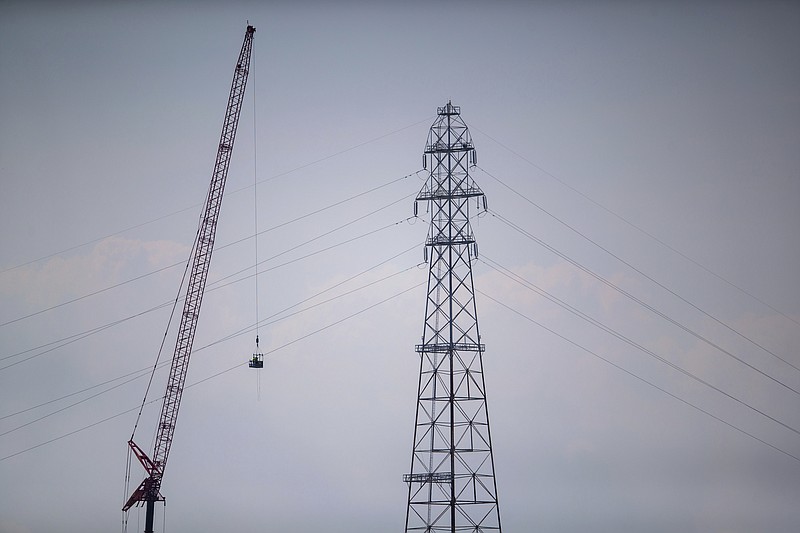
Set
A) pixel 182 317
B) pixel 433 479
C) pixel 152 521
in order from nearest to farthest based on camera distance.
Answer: pixel 433 479 → pixel 182 317 → pixel 152 521

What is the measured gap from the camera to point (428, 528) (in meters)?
85.4

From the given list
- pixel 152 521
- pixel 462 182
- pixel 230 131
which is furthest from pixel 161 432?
pixel 462 182

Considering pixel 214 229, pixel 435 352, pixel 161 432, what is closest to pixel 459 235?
pixel 435 352

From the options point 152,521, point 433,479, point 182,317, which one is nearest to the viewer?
point 433,479

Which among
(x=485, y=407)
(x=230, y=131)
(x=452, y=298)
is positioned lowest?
(x=485, y=407)

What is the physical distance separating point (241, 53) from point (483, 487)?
201ft

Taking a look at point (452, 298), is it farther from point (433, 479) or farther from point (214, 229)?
point (214, 229)

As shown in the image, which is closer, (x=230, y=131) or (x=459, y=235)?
(x=459, y=235)

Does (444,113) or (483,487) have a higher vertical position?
(444,113)

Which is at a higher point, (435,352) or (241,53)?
(241,53)

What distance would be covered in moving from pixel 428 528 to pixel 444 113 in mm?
36751

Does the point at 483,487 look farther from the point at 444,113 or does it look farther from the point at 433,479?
the point at 444,113

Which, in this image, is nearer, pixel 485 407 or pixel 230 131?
pixel 485 407

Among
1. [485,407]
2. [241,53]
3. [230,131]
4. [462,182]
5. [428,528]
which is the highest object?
[241,53]
